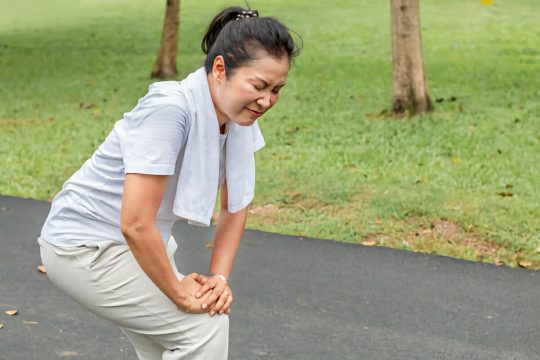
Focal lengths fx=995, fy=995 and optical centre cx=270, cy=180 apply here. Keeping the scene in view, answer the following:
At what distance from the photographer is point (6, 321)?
530 cm

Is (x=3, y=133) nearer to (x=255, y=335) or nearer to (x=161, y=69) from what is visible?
(x=161, y=69)

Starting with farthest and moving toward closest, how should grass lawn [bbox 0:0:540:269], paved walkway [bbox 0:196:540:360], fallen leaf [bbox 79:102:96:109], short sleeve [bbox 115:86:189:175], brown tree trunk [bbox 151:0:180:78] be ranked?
brown tree trunk [bbox 151:0:180:78], fallen leaf [bbox 79:102:96:109], grass lawn [bbox 0:0:540:269], paved walkway [bbox 0:196:540:360], short sleeve [bbox 115:86:189:175]

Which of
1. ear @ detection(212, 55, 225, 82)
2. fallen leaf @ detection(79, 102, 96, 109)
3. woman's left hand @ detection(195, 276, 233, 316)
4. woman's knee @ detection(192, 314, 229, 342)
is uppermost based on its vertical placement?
ear @ detection(212, 55, 225, 82)

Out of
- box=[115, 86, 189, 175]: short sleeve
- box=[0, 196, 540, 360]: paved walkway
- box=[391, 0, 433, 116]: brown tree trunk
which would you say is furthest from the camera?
box=[391, 0, 433, 116]: brown tree trunk

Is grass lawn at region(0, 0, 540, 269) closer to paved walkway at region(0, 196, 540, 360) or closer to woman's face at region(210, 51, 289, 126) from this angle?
paved walkway at region(0, 196, 540, 360)

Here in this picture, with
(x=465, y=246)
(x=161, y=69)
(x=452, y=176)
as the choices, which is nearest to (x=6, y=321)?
(x=465, y=246)

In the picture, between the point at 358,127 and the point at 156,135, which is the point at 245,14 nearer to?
the point at 156,135

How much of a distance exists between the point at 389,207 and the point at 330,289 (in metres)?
2.08

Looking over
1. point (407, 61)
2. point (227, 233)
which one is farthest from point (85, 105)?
point (227, 233)

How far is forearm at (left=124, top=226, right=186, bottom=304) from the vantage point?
2.66 m

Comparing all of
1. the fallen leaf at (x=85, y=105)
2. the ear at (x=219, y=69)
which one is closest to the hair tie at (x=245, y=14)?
the ear at (x=219, y=69)

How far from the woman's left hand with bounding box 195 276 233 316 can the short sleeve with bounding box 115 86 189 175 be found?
394 millimetres

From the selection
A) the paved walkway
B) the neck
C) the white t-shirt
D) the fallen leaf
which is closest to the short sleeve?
the white t-shirt

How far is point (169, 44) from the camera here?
1656 cm
